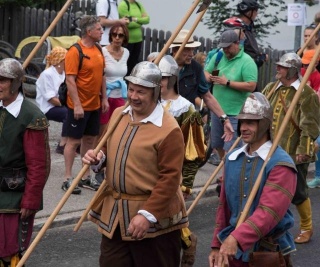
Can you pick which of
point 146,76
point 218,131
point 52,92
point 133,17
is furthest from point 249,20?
point 146,76

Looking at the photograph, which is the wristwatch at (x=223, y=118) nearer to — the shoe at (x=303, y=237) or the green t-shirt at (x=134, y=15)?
the shoe at (x=303, y=237)

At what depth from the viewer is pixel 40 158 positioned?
A: 6078 mm

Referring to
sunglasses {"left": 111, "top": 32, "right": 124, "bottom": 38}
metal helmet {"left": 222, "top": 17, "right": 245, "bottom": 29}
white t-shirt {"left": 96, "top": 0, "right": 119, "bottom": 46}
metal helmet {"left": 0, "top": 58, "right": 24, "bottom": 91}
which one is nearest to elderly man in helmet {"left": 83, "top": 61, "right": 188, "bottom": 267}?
metal helmet {"left": 0, "top": 58, "right": 24, "bottom": 91}

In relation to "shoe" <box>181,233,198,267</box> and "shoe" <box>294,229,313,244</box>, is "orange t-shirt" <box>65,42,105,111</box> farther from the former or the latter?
"shoe" <box>181,233,198,267</box>

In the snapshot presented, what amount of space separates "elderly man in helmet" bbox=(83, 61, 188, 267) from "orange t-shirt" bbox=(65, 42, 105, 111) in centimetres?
404

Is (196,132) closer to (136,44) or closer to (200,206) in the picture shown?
(200,206)

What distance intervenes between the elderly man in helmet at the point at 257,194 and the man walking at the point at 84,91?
443 cm

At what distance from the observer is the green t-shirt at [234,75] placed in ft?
32.6

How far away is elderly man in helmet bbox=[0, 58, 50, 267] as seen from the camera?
6031 millimetres

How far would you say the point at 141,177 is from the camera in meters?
5.57

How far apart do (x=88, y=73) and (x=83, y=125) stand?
20.9 inches

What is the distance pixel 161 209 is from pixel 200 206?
4695mm

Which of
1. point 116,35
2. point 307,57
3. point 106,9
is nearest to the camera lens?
point 116,35

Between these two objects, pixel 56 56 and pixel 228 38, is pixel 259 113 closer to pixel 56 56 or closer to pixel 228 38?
pixel 228 38
